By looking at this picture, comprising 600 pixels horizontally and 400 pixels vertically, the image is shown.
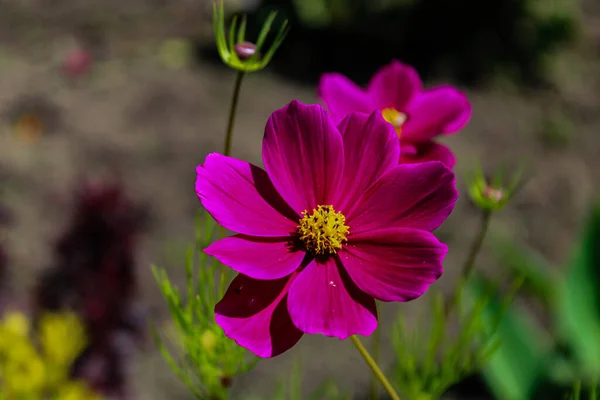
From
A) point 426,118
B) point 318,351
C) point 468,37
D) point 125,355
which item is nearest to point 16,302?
point 125,355

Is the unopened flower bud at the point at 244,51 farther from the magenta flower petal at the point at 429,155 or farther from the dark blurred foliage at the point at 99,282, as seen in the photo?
the dark blurred foliage at the point at 99,282

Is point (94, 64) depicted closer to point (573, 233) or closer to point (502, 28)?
point (502, 28)

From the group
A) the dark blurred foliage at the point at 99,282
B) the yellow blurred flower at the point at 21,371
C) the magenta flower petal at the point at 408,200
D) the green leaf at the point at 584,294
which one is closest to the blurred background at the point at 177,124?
the dark blurred foliage at the point at 99,282

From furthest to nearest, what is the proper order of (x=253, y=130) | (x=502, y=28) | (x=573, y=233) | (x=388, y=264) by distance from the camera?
(x=502, y=28)
(x=253, y=130)
(x=573, y=233)
(x=388, y=264)

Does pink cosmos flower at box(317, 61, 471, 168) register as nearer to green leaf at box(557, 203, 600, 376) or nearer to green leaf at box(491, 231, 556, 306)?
green leaf at box(557, 203, 600, 376)

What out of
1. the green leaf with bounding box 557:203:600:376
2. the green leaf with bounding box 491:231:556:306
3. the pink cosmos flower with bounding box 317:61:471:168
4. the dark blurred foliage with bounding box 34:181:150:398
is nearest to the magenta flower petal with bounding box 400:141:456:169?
the pink cosmos flower with bounding box 317:61:471:168

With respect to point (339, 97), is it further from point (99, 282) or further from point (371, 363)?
point (99, 282)
